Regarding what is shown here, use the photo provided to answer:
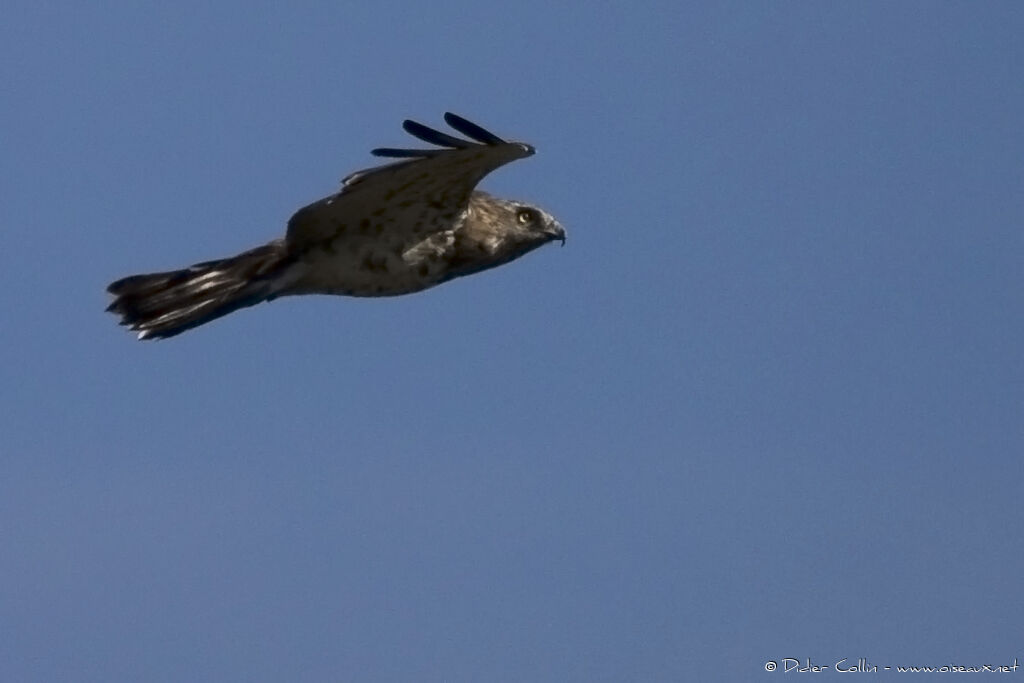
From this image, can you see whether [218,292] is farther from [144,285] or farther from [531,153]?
[531,153]

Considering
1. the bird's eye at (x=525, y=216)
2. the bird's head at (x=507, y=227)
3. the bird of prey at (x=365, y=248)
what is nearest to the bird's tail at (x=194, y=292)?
the bird of prey at (x=365, y=248)

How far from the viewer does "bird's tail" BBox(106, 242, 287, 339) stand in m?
15.8

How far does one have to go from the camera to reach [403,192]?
1546cm

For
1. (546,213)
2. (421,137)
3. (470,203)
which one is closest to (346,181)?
(421,137)

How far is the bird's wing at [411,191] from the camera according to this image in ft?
49.2

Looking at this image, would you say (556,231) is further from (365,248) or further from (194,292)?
(194,292)

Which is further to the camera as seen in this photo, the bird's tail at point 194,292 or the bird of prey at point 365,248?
the bird's tail at point 194,292

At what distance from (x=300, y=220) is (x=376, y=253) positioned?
58cm

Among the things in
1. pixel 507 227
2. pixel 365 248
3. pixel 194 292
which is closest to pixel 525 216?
pixel 507 227

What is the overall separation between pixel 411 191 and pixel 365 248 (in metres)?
0.51

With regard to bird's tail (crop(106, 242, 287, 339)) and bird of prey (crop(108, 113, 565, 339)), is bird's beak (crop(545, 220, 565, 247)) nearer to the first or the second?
bird of prey (crop(108, 113, 565, 339))

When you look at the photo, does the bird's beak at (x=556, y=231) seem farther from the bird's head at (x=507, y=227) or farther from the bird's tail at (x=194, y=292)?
the bird's tail at (x=194, y=292)

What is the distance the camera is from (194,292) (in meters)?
16.0

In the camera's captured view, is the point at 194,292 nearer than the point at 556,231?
Yes
